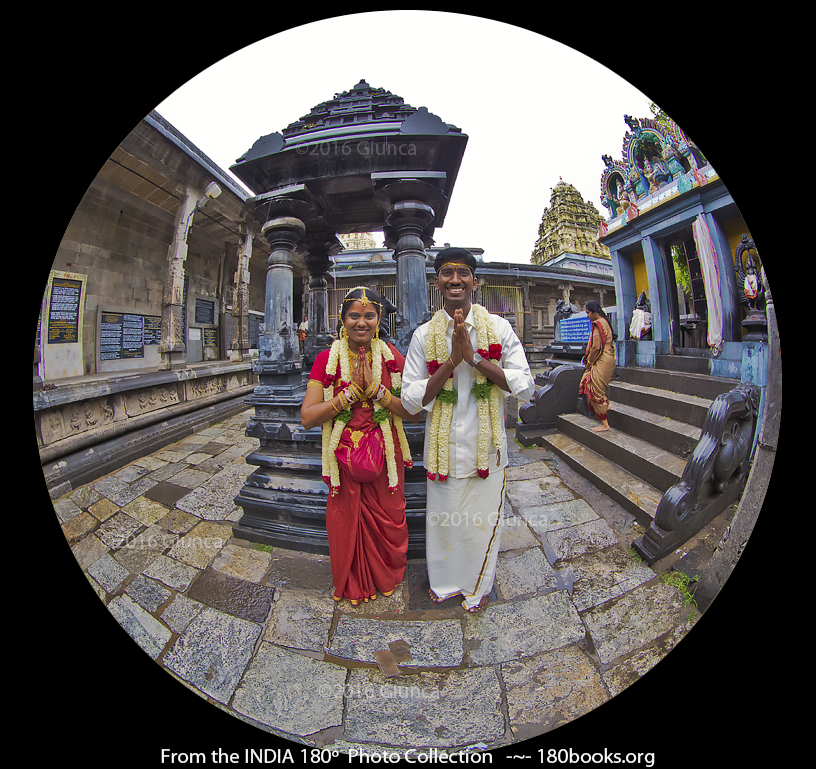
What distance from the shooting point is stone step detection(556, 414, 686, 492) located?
1.62 meters

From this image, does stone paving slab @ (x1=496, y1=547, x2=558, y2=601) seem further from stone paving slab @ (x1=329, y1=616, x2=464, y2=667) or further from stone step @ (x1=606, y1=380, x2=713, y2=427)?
stone step @ (x1=606, y1=380, x2=713, y2=427)

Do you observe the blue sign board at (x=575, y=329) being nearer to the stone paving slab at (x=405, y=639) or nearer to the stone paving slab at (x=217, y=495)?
the stone paving slab at (x=405, y=639)

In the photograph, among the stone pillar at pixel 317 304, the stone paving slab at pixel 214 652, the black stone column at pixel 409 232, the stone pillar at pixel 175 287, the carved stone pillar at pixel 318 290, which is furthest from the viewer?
the stone pillar at pixel 317 304

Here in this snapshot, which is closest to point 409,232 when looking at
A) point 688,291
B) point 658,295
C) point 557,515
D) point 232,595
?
point 658,295

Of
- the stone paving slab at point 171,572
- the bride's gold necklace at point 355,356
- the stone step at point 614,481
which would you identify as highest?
the bride's gold necklace at point 355,356

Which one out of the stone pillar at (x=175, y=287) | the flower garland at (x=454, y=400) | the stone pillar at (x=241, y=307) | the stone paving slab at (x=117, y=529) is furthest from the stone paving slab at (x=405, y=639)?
the stone pillar at (x=241, y=307)

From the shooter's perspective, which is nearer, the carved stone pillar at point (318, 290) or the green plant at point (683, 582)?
the green plant at point (683, 582)

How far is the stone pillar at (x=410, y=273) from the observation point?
233 cm

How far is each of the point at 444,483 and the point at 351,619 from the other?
0.79 m

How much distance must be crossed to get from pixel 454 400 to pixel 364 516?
92cm

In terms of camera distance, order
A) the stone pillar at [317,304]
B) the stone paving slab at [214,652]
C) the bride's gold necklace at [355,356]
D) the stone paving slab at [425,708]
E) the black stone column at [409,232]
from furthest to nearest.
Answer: the stone pillar at [317,304] → the black stone column at [409,232] → the bride's gold necklace at [355,356] → the stone paving slab at [214,652] → the stone paving slab at [425,708]

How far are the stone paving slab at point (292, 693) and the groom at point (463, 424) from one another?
0.68 m

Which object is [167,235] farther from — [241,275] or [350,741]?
[350,741]

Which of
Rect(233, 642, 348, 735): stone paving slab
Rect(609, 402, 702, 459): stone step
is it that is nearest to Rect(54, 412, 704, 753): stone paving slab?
Rect(233, 642, 348, 735): stone paving slab
